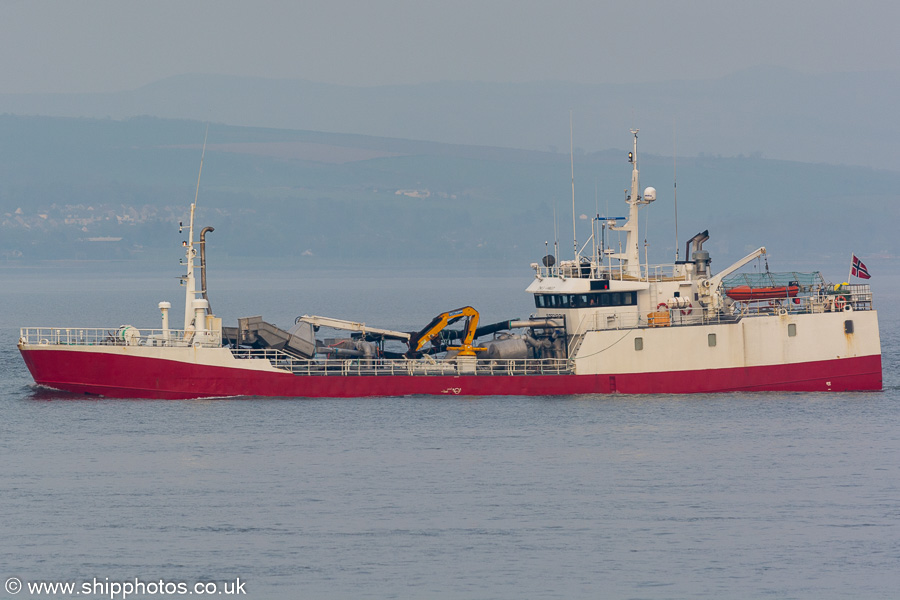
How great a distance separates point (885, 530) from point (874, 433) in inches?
467

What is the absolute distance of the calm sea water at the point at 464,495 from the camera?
28.1 meters

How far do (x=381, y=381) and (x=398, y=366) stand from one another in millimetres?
911

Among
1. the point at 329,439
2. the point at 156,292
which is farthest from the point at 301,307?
the point at 329,439

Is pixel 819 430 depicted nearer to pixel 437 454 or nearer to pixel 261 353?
pixel 437 454

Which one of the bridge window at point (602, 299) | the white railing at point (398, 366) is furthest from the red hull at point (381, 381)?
the bridge window at point (602, 299)

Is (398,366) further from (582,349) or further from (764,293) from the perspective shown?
(764,293)

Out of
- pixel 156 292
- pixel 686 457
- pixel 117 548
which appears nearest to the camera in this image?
pixel 117 548

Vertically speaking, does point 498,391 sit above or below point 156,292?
below

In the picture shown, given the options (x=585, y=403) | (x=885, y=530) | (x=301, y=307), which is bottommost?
(x=885, y=530)

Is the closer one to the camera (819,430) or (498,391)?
(819,430)

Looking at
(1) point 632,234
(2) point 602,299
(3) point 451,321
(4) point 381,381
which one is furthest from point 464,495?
(1) point 632,234

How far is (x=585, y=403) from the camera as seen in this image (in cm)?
4650

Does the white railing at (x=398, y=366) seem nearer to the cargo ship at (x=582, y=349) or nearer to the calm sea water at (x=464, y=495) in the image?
the cargo ship at (x=582, y=349)

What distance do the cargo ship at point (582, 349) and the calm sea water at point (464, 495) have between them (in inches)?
33.9
